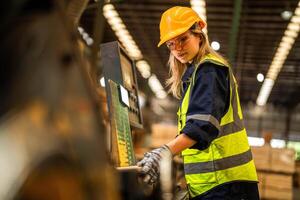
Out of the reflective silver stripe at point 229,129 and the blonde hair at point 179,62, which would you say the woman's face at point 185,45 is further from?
the reflective silver stripe at point 229,129

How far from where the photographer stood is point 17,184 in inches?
20.6

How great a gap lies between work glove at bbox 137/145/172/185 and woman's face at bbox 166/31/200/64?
652 millimetres

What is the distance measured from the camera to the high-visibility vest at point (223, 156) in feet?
7.94

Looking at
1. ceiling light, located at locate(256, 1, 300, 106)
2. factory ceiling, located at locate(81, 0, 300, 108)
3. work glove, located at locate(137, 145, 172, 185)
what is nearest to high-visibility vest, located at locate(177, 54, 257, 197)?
work glove, located at locate(137, 145, 172, 185)

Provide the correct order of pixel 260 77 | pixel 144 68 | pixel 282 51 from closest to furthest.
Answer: pixel 282 51
pixel 144 68
pixel 260 77

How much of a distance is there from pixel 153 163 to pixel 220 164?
0.68 m

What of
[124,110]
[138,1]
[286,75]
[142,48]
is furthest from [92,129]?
[286,75]

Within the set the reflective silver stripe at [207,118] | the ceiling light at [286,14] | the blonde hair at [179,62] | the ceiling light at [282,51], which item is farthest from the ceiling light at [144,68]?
the reflective silver stripe at [207,118]

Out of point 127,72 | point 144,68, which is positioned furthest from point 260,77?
point 127,72

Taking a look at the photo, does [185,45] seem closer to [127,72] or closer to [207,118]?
[127,72]

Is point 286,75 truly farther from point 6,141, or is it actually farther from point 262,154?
point 6,141

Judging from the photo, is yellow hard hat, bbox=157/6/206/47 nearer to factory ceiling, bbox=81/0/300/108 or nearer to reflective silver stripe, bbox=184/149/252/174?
reflective silver stripe, bbox=184/149/252/174

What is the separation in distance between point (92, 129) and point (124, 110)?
178cm

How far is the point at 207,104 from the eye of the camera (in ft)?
7.28
